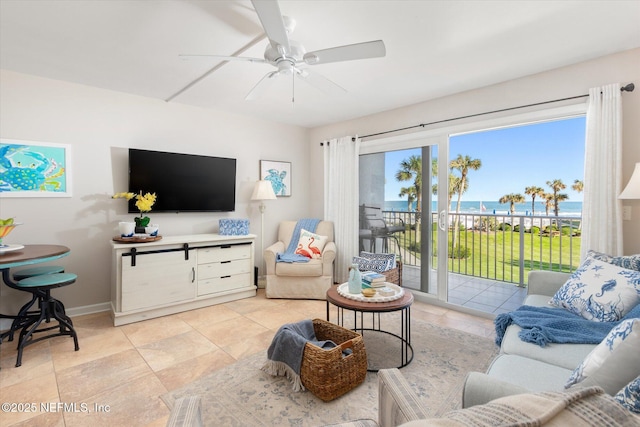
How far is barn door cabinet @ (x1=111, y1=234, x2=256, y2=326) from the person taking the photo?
3.01 meters

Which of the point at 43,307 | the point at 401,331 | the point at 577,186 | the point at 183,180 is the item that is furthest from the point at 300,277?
the point at 577,186

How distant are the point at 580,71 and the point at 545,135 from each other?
3.90 meters

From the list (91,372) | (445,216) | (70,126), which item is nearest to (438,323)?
(445,216)

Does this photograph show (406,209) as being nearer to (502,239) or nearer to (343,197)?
(343,197)

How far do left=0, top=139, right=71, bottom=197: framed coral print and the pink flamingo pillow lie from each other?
2.65m

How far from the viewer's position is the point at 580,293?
194 cm

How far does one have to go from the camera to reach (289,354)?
2.01m

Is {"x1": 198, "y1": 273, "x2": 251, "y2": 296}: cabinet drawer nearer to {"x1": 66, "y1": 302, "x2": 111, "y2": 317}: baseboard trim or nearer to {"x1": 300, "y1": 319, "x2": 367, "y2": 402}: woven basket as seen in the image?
{"x1": 66, "y1": 302, "x2": 111, "y2": 317}: baseboard trim

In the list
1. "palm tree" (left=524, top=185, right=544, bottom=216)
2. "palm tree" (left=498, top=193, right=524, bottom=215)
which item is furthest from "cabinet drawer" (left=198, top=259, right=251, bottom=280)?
"palm tree" (left=498, top=193, right=524, bottom=215)

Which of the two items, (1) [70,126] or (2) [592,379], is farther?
(1) [70,126]

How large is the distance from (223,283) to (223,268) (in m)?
0.18

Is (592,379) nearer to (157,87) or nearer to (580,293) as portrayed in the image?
(580,293)

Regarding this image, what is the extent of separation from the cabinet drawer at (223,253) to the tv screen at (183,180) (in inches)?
24.3

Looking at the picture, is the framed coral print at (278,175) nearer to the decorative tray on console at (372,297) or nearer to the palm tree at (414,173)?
the palm tree at (414,173)
